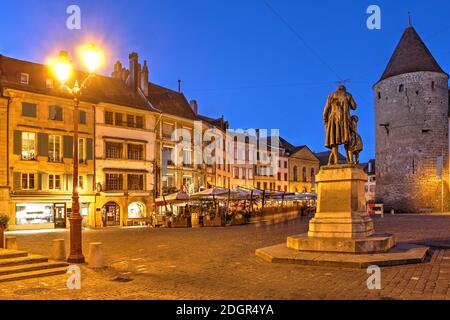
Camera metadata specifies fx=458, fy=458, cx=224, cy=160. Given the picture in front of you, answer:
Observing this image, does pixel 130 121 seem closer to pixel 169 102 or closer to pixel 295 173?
pixel 169 102

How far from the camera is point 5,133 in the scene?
3034 centimetres

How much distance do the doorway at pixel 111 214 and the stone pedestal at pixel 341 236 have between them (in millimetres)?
25137

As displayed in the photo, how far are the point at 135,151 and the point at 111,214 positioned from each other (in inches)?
221

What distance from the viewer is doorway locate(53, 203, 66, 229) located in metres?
32.8

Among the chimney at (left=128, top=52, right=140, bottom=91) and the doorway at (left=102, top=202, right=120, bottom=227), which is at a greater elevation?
the chimney at (left=128, top=52, right=140, bottom=91)

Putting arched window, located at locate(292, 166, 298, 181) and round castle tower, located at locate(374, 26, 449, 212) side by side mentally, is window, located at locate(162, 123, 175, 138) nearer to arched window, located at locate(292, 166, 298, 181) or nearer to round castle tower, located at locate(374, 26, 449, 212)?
round castle tower, located at locate(374, 26, 449, 212)

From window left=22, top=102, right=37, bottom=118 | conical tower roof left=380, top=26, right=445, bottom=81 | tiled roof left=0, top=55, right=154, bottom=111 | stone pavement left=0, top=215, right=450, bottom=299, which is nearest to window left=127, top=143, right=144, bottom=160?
tiled roof left=0, top=55, right=154, bottom=111

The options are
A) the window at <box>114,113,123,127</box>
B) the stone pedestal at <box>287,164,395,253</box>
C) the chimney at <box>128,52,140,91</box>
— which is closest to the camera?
the stone pedestal at <box>287,164,395,253</box>

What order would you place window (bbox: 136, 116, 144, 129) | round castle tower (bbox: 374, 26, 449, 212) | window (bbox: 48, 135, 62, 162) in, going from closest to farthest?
1. window (bbox: 48, 135, 62, 162)
2. window (bbox: 136, 116, 144, 129)
3. round castle tower (bbox: 374, 26, 449, 212)

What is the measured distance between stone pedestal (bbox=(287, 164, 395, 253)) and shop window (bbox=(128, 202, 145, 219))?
86.7 feet

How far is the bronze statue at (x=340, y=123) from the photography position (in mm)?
13070

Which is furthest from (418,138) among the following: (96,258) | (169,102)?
(96,258)
